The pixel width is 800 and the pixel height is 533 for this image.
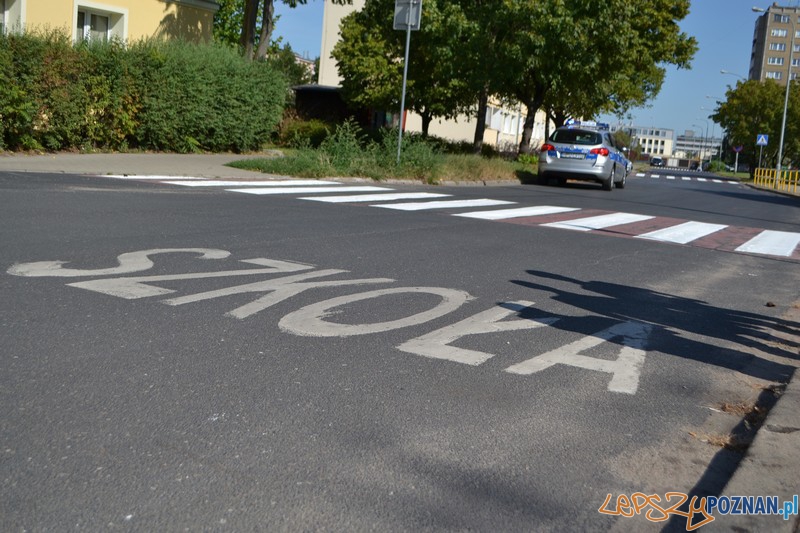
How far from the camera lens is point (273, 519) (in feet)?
9.32

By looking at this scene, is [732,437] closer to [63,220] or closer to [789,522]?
[789,522]

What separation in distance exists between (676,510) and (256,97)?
22.1 m

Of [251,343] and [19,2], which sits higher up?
[19,2]

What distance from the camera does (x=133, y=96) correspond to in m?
20.2

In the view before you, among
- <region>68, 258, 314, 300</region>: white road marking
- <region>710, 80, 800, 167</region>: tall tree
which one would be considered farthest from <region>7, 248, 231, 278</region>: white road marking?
<region>710, 80, 800, 167</region>: tall tree

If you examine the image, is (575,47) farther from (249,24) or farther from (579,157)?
(249,24)

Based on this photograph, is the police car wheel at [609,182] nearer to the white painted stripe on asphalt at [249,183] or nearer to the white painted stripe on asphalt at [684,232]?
the white painted stripe on asphalt at [684,232]

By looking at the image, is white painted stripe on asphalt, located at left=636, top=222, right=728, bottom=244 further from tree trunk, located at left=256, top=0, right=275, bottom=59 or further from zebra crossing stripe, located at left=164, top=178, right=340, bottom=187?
tree trunk, located at left=256, top=0, right=275, bottom=59

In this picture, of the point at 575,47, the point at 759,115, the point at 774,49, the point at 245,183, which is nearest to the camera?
the point at 245,183

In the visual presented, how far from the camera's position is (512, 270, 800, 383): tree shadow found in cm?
555

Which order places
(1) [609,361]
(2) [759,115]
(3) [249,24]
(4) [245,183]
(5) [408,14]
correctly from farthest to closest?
(2) [759,115]
(3) [249,24]
(5) [408,14]
(4) [245,183]
(1) [609,361]

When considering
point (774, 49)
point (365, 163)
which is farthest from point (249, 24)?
point (774, 49)

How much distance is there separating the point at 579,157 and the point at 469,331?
19312mm

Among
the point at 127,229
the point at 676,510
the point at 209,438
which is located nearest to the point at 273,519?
the point at 209,438
